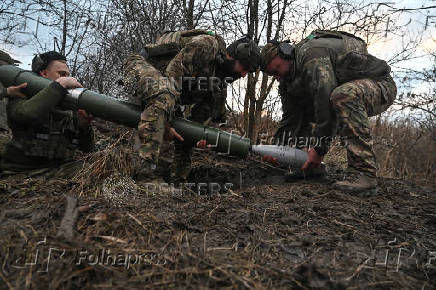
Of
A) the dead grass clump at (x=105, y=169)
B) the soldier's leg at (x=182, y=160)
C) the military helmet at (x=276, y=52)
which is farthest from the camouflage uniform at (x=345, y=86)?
the dead grass clump at (x=105, y=169)

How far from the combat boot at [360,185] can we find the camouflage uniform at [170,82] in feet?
5.41

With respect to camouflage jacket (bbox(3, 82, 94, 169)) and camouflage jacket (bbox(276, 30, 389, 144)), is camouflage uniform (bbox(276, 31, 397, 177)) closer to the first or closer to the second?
camouflage jacket (bbox(276, 30, 389, 144))

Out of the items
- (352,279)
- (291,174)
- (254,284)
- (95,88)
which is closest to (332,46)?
(291,174)

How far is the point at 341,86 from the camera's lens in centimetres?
286

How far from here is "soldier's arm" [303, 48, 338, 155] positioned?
2.86 metres

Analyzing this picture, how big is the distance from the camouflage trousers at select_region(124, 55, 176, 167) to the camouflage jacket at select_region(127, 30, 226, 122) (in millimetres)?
13

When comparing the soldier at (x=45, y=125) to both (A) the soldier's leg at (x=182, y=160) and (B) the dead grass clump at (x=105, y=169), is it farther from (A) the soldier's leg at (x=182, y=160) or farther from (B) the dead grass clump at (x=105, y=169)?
(A) the soldier's leg at (x=182, y=160)

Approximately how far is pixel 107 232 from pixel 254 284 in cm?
73

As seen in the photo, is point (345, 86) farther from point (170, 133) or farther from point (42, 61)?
point (42, 61)

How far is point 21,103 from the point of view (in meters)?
2.52

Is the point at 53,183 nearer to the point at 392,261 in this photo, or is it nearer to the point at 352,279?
the point at 352,279

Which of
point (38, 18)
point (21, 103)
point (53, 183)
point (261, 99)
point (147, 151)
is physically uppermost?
point (38, 18)

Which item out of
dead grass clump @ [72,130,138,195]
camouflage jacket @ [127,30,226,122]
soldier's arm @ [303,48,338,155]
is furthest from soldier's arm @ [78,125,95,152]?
soldier's arm @ [303,48,338,155]

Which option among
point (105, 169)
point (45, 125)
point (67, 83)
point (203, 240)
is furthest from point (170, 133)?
point (203, 240)
